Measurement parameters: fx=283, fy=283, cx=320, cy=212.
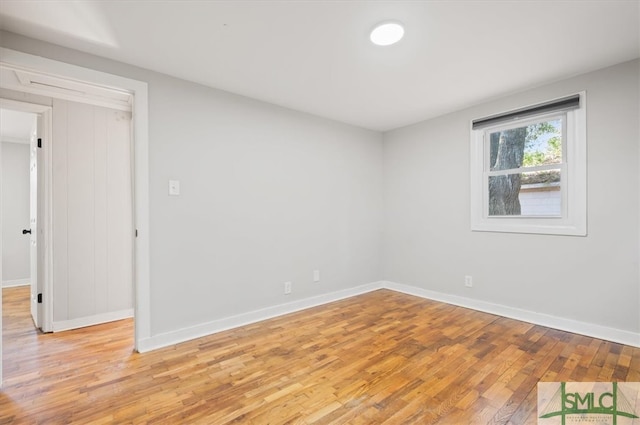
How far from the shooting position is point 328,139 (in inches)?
146

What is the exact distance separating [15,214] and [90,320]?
347cm

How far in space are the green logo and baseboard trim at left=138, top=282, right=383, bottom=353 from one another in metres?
2.30

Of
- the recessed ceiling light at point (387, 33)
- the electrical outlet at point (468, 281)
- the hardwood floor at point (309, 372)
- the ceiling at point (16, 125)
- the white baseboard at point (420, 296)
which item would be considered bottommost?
the hardwood floor at point (309, 372)

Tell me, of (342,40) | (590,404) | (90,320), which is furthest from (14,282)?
(590,404)

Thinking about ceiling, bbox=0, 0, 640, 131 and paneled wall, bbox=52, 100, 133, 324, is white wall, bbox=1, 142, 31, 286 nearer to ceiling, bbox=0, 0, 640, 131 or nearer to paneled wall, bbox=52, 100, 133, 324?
paneled wall, bbox=52, 100, 133, 324

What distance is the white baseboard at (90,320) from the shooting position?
9.25ft

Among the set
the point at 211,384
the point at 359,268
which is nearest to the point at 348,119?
the point at 359,268

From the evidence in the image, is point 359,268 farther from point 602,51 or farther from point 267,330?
point 602,51

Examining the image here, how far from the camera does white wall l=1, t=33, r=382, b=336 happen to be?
2.45m

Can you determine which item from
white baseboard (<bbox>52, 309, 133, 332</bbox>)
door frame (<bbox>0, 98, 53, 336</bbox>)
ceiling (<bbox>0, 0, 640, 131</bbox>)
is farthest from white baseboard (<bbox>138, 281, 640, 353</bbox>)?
ceiling (<bbox>0, 0, 640, 131</bbox>)

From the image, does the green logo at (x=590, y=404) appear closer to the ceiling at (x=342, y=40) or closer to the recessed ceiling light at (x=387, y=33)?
the ceiling at (x=342, y=40)

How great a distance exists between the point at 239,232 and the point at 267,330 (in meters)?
1.00

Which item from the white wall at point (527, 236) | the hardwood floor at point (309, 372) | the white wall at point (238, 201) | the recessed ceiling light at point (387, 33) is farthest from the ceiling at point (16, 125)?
the white wall at point (527, 236)

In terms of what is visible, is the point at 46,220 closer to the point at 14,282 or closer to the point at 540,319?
the point at 14,282
